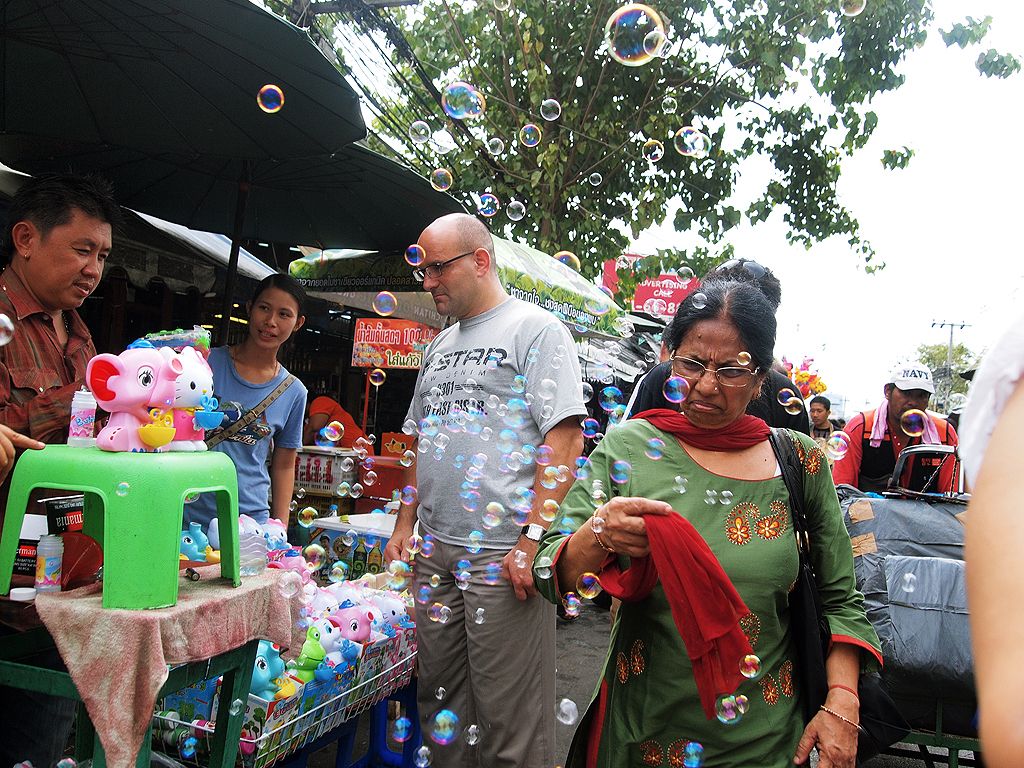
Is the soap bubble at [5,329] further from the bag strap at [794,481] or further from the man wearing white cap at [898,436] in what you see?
the man wearing white cap at [898,436]

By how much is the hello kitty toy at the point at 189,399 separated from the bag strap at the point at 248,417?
1058 mm

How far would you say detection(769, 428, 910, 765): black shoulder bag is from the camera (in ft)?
5.60

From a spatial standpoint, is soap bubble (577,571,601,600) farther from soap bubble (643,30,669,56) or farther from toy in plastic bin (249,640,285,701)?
soap bubble (643,30,669,56)

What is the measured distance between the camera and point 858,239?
11266 mm

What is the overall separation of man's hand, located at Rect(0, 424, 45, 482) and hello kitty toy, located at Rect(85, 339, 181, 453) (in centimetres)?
14

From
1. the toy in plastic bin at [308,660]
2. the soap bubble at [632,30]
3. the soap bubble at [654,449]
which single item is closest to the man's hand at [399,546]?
the toy in plastic bin at [308,660]

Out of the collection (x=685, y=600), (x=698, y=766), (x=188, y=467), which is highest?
(x=188, y=467)

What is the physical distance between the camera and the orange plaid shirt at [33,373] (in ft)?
6.58

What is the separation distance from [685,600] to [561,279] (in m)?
5.70

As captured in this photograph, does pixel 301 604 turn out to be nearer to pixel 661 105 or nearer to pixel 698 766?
pixel 698 766

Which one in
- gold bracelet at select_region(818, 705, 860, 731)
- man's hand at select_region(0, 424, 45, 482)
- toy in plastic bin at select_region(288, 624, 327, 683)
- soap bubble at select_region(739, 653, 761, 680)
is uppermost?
man's hand at select_region(0, 424, 45, 482)

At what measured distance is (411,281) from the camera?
17.9 ft

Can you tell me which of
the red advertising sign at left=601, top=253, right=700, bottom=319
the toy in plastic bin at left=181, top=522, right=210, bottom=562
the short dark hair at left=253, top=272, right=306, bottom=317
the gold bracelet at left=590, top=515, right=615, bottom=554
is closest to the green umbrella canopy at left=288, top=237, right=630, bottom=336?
the short dark hair at left=253, top=272, right=306, bottom=317

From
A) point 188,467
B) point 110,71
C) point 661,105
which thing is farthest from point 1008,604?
point 661,105
